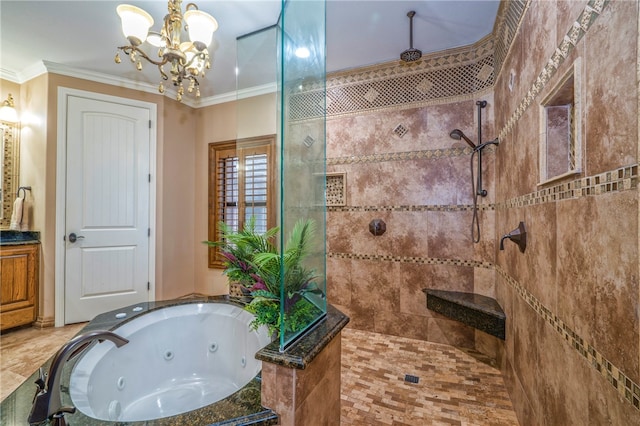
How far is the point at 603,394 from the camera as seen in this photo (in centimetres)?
79

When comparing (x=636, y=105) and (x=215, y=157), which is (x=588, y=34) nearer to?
(x=636, y=105)

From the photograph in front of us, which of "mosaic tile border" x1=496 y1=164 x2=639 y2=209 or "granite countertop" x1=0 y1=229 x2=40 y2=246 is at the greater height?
"mosaic tile border" x1=496 y1=164 x2=639 y2=209

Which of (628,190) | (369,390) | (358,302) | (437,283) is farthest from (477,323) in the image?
(628,190)

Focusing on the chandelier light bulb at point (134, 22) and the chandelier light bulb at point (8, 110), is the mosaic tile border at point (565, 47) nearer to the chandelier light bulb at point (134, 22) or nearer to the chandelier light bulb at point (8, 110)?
the chandelier light bulb at point (134, 22)

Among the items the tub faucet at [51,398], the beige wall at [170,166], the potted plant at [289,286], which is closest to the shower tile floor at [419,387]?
the potted plant at [289,286]

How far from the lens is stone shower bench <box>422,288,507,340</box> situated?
1.96 metres

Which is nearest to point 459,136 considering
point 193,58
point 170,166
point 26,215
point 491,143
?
point 491,143

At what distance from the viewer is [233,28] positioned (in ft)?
7.75

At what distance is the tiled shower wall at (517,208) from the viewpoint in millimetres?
753

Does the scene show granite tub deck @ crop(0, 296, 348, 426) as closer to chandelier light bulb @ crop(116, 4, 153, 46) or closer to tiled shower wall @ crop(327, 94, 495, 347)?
tiled shower wall @ crop(327, 94, 495, 347)

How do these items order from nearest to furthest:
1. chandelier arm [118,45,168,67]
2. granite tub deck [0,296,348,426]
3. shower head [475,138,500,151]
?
granite tub deck [0,296,348,426], chandelier arm [118,45,168,67], shower head [475,138,500,151]

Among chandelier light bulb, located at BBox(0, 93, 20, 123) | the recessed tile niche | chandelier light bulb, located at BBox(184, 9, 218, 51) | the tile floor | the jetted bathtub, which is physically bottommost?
the tile floor

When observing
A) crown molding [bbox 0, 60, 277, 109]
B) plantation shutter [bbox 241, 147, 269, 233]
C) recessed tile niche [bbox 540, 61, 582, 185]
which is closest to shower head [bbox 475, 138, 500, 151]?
recessed tile niche [bbox 540, 61, 582, 185]

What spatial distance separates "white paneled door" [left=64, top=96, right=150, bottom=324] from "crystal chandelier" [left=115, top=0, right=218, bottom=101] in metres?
1.42
